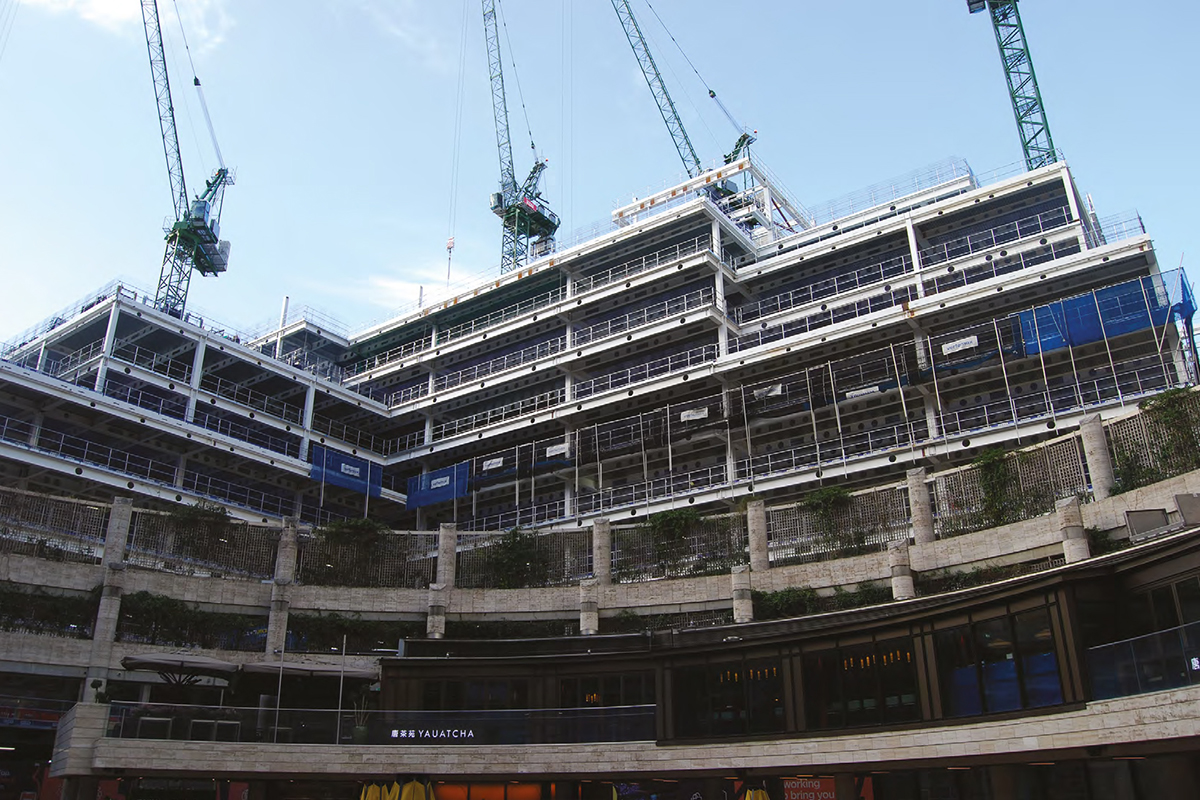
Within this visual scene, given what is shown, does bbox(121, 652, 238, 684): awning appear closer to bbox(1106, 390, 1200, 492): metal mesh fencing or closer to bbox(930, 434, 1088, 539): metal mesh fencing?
bbox(930, 434, 1088, 539): metal mesh fencing

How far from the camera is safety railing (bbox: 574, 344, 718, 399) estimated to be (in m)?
71.6

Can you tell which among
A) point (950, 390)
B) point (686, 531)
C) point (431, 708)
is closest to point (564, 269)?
point (950, 390)

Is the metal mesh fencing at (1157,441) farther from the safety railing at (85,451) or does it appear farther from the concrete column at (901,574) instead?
the safety railing at (85,451)

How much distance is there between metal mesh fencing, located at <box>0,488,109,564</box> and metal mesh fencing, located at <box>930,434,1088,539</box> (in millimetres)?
38555

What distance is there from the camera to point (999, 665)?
2539 centimetres

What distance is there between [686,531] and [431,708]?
49.7ft

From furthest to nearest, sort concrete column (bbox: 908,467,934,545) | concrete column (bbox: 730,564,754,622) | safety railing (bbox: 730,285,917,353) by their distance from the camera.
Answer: safety railing (bbox: 730,285,917,353) < concrete column (bbox: 730,564,754,622) < concrete column (bbox: 908,467,934,545)

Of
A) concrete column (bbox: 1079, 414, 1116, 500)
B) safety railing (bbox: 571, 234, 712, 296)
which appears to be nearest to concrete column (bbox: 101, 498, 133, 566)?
concrete column (bbox: 1079, 414, 1116, 500)

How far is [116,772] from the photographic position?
3303cm

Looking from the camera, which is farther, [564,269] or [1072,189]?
[564,269]

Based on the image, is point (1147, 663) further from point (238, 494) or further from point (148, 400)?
point (148, 400)

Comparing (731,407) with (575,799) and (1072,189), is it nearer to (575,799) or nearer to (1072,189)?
(1072,189)

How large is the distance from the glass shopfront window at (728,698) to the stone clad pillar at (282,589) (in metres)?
20.9

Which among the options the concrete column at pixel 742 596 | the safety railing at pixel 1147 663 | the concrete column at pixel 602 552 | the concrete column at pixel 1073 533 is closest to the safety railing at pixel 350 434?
the concrete column at pixel 602 552
